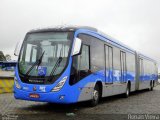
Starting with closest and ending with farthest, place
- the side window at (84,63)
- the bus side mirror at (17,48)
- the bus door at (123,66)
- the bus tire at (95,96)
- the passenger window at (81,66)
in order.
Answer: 1. the passenger window at (81,66)
2. the side window at (84,63)
3. the bus side mirror at (17,48)
4. the bus tire at (95,96)
5. the bus door at (123,66)

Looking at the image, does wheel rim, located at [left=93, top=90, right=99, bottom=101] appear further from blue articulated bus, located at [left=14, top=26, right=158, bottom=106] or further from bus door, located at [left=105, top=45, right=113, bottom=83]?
bus door, located at [left=105, top=45, right=113, bottom=83]

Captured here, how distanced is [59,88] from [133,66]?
41.2ft

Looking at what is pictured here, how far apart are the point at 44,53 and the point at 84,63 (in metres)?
1.59

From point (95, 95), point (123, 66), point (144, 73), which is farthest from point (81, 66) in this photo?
point (144, 73)

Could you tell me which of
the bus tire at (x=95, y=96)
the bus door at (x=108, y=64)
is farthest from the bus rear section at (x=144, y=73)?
the bus tire at (x=95, y=96)

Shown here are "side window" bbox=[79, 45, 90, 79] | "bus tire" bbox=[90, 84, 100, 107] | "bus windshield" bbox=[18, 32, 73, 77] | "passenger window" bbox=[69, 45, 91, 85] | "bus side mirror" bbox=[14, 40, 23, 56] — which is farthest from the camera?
"bus tire" bbox=[90, 84, 100, 107]

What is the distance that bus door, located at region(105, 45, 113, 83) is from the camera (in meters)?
14.8

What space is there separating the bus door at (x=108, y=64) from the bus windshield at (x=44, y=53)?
392cm

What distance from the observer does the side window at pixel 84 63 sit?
1159cm

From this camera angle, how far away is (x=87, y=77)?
39.5ft

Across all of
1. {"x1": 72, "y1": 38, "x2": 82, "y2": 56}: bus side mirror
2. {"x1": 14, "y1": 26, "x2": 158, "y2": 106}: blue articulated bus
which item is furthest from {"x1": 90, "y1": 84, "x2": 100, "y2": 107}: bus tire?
{"x1": 72, "y1": 38, "x2": 82, "y2": 56}: bus side mirror

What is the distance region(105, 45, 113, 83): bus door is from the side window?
2.63 m

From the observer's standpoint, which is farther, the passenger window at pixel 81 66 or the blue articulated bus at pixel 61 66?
the passenger window at pixel 81 66

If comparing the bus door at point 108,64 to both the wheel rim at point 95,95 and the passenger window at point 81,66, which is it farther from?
the passenger window at point 81,66
